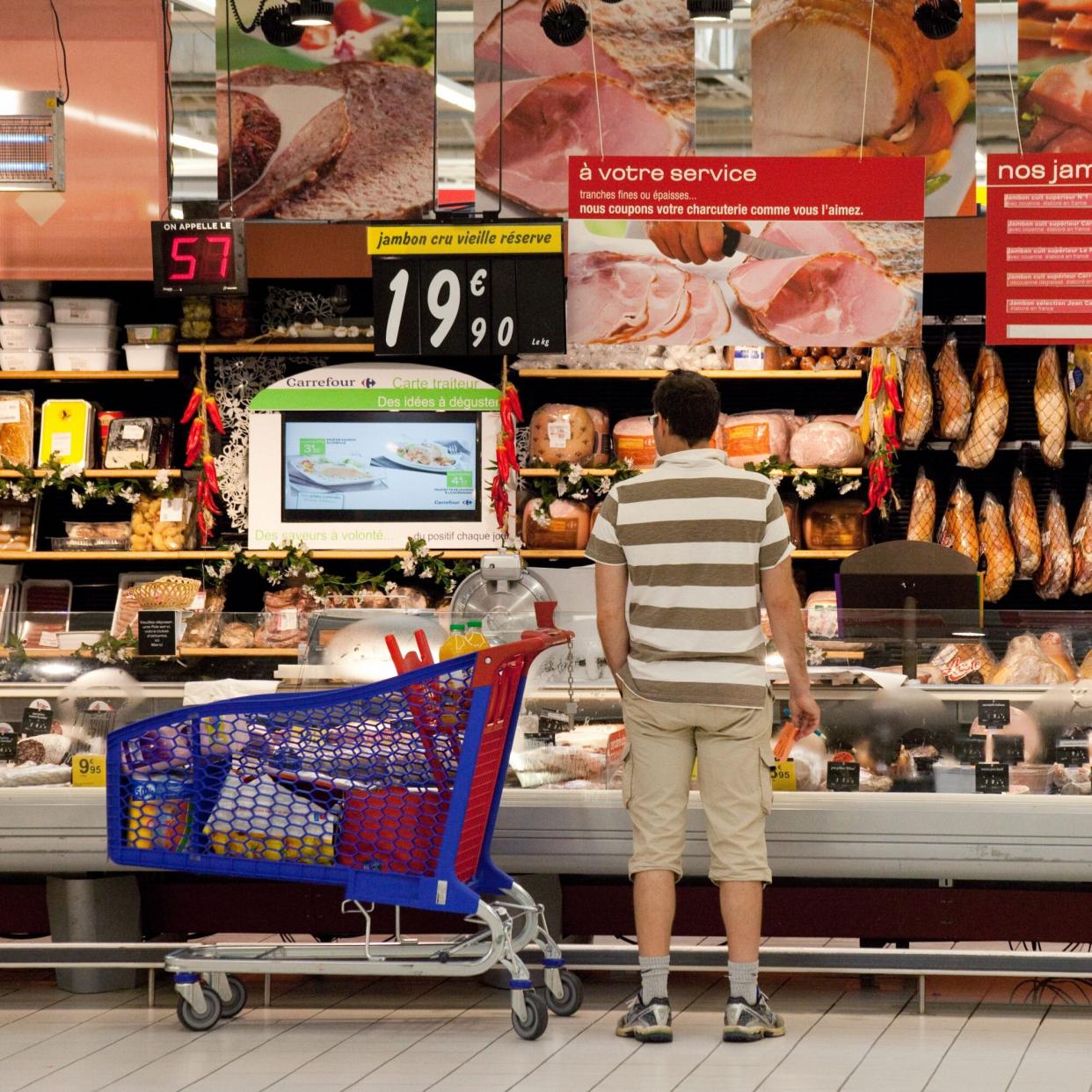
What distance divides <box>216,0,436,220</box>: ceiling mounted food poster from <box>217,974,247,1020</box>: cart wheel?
12.9 feet

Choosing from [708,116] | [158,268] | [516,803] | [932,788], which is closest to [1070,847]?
[932,788]

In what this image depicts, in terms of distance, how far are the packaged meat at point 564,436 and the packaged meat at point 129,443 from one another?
1.86 m

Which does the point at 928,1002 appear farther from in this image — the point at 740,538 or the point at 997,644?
the point at 740,538

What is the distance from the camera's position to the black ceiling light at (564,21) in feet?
22.9

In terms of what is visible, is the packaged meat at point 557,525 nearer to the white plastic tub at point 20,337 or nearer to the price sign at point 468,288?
the price sign at point 468,288

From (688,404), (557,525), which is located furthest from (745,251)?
(688,404)

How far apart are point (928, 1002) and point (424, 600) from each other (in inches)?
148

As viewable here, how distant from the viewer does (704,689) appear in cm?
390

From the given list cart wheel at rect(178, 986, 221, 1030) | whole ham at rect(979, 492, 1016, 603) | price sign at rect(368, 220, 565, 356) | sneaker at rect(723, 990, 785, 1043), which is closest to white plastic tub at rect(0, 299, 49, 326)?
price sign at rect(368, 220, 565, 356)

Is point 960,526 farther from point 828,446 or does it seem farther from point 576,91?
point 576,91

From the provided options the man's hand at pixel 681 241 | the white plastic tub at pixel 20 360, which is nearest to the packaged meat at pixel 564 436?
the man's hand at pixel 681 241

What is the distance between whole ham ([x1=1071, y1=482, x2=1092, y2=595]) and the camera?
7.37 metres

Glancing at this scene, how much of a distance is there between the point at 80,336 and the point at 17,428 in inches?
21.0

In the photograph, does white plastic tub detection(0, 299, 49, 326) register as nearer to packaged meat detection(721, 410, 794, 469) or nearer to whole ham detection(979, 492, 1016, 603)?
packaged meat detection(721, 410, 794, 469)
